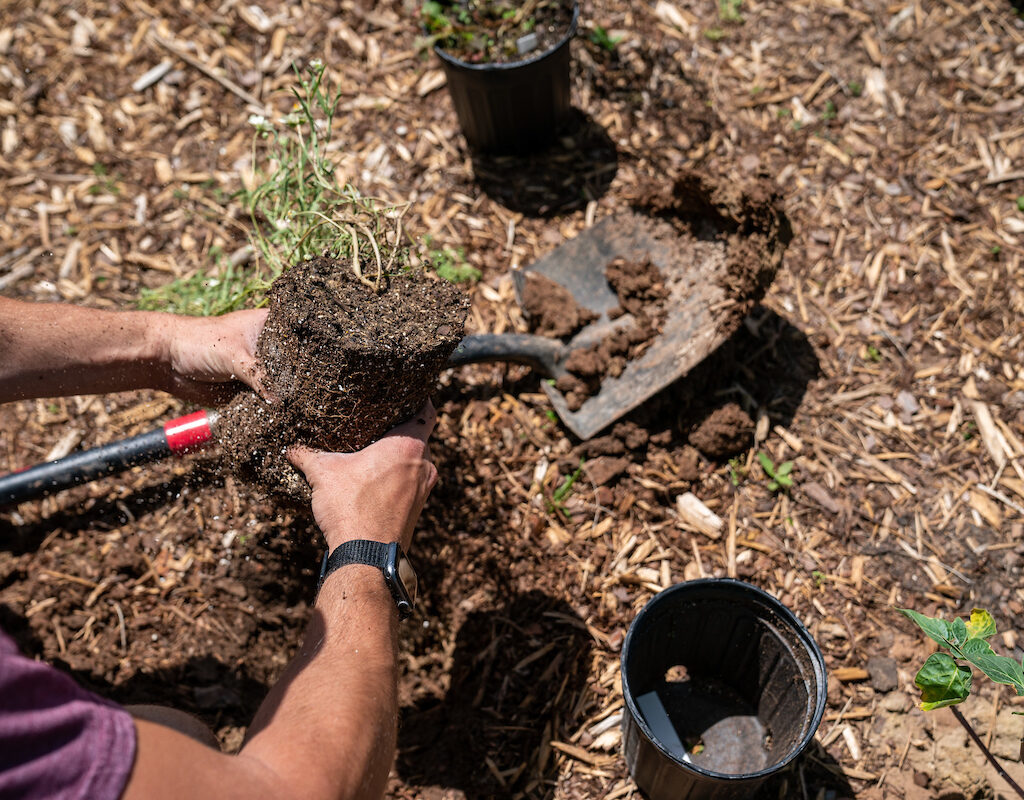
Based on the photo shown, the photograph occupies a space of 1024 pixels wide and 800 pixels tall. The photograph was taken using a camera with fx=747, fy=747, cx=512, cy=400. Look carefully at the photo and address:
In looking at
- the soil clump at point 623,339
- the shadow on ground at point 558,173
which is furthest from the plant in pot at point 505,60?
the soil clump at point 623,339

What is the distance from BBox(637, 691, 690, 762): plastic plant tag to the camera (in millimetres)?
1982

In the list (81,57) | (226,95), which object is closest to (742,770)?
(226,95)

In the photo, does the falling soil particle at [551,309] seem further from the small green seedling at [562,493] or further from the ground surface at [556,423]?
the small green seedling at [562,493]

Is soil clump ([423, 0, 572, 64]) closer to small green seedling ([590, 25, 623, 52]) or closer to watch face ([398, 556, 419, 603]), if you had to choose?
small green seedling ([590, 25, 623, 52])

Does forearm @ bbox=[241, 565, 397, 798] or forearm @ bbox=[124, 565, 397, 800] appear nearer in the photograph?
forearm @ bbox=[124, 565, 397, 800]

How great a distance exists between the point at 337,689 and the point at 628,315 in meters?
1.52

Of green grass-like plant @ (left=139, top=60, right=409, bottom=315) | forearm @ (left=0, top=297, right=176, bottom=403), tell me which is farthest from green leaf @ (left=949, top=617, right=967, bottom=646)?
forearm @ (left=0, top=297, right=176, bottom=403)

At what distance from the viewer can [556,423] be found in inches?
95.3

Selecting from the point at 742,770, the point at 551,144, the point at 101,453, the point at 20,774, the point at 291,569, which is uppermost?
the point at 20,774

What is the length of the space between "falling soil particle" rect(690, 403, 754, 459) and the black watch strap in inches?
45.4

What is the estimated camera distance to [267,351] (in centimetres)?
165

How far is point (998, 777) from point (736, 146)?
86.2 inches

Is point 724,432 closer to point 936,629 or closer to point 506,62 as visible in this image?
point 936,629

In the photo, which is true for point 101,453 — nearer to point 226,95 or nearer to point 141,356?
point 141,356
